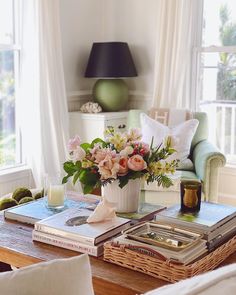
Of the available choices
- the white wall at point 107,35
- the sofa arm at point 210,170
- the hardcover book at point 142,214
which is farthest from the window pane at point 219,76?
the hardcover book at point 142,214

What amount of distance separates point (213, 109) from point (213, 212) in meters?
2.53

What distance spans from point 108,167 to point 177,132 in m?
1.75

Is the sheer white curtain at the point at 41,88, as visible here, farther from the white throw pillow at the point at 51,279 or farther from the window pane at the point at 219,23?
the white throw pillow at the point at 51,279

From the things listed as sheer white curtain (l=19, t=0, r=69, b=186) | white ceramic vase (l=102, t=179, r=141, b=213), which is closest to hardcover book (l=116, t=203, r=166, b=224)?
white ceramic vase (l=102, t=179, r=141, b=213)

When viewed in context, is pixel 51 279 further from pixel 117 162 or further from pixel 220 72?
pixel 220 72

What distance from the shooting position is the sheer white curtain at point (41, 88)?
387 cm

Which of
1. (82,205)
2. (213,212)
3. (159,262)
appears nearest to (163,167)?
(213,212)

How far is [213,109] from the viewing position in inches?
171

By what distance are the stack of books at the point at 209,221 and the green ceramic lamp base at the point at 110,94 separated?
2.48 meters

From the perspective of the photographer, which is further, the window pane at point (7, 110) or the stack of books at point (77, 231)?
the window pane at point (7, 110)

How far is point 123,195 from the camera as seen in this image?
212 centimetres

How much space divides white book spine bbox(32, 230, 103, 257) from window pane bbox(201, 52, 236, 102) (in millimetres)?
2807

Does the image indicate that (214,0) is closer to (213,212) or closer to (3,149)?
(3,149)

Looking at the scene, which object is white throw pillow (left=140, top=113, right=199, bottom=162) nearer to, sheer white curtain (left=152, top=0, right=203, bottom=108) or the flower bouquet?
sheer white curtain (left=152, top=0, right=203, bottom=108)
